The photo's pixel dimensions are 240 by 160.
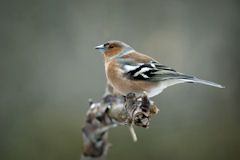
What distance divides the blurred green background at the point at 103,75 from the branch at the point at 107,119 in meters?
1.67

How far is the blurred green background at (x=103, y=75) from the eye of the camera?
2975 mm

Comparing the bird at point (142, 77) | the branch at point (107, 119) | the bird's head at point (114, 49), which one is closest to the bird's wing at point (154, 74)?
the bird at point (142, 77)

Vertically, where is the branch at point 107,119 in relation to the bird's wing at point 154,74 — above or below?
above

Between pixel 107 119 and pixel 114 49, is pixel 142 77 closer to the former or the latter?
pixel 114 49

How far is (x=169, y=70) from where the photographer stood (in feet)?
5.21

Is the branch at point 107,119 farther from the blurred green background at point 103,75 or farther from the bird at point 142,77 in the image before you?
the blurred green background at point 103,75

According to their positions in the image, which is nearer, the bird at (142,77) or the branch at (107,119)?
the branch at (107,119)

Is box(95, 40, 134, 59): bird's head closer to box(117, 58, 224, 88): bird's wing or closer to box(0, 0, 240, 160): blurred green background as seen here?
box(117, 58, 224, 88): bird's wing

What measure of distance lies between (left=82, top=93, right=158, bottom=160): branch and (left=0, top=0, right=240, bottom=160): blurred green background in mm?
1670

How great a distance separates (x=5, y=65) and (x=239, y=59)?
186 centimetres

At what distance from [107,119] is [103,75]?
232cm

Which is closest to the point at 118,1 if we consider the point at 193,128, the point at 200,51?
the point at 200,51

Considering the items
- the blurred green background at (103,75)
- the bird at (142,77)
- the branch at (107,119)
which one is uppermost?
the branch at (107,119)

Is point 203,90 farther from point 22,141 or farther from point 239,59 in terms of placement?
point 22,141
